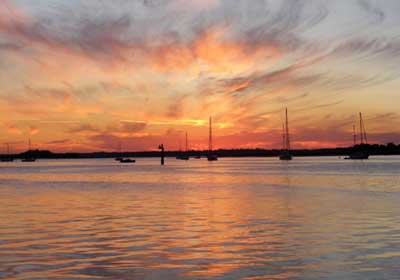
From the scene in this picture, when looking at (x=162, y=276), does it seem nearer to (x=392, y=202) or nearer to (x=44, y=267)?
(x=44, y=267)

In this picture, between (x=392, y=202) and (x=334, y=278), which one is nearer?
(x=334, y=278)

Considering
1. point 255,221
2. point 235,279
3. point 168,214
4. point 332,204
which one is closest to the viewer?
point 235,279

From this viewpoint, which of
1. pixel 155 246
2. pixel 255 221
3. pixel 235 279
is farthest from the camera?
pixel 255 221

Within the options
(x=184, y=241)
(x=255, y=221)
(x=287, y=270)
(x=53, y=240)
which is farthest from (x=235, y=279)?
(x=255, y=221)

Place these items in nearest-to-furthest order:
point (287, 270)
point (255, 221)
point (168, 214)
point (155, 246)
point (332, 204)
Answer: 1. point (287, 270)
2. point (155, 246)
3. point (255, 221)
4. point (168, 214)
5. point (332, 204)

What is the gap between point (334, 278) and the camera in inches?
580

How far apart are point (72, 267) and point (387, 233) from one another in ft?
45.4

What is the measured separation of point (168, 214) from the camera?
31734 mm

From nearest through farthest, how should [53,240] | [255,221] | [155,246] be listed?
[155,246] < [53,240] < [255,221]

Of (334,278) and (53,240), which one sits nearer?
(334,278)

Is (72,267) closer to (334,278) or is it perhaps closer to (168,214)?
(334,278)

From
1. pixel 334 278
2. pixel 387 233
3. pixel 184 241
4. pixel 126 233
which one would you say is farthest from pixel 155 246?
pixel 387 233

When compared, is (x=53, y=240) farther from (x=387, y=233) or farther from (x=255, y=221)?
(x=387, y=233)

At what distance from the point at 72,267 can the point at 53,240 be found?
584cm
